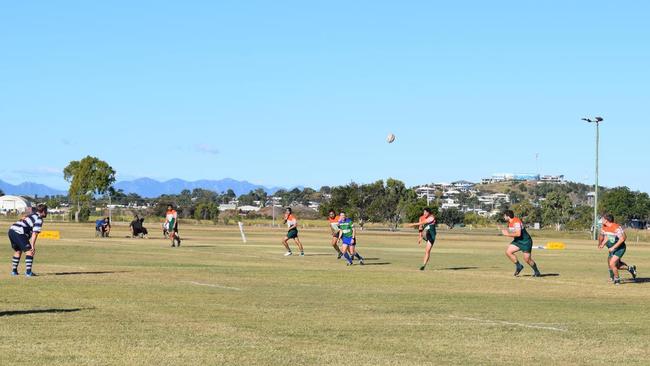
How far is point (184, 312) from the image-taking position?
59.8 feet

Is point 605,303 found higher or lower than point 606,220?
lower

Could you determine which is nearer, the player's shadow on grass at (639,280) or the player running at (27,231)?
the player running at (27,231)

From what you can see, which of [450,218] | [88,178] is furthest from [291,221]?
[450,218]

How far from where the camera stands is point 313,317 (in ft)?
58.3

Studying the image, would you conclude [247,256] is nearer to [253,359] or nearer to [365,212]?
[253,359]

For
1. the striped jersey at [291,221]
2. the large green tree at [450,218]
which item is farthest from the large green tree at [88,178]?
the striped jersey at [291,221]

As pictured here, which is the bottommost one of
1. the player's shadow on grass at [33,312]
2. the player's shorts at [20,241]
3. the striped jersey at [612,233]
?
the player's shadow on grass at [33,312]

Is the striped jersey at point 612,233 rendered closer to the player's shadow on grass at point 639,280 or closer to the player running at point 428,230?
the player's shadow on grass at point 639,280

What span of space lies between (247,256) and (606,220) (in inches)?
661

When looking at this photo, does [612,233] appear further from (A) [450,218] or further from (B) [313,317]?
(A) [450,218]

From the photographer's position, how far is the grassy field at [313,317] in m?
13.4

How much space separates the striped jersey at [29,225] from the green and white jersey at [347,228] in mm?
12320

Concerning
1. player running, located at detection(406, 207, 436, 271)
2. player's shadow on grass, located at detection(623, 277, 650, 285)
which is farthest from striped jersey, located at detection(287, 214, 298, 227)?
player's shadow on grass, located at detection(623, 277, 650, 285)

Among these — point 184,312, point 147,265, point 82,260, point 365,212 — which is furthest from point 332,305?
point 365,212
